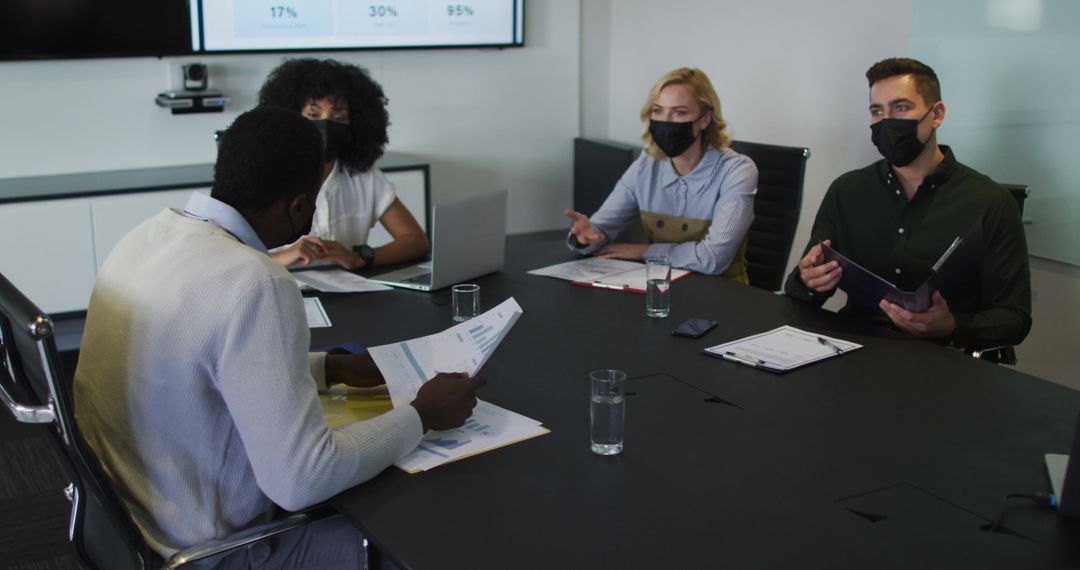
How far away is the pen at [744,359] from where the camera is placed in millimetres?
2066

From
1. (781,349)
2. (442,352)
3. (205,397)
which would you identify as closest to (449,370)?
(442,352)

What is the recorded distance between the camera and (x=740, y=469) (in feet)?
5.24

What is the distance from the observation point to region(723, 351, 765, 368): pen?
2.07m

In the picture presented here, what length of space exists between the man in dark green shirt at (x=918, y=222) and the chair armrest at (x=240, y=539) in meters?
1.43

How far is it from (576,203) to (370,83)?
238cm

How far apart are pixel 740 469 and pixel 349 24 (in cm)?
374

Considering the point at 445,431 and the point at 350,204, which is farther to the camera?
the point at 350,204

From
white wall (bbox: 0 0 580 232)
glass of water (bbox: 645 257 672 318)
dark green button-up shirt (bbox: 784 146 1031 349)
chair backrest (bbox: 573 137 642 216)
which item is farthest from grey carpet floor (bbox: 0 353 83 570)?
chair backrest (bbox: 573 137 642 216)

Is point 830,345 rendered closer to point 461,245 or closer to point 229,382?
point 461,245

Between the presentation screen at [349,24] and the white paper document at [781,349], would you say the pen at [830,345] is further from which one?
the presentation screen at [349,24]

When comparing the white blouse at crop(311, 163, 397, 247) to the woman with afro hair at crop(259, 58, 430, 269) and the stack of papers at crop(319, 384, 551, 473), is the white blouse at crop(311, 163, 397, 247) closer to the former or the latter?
A: the woman with afro hair at crop(259, 58, 430, 269)

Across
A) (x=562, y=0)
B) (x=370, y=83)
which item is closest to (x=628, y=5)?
(x=562, y=0)

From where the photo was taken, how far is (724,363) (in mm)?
2098

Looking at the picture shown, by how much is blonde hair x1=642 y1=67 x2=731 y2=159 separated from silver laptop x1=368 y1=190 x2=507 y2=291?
2.23ft
